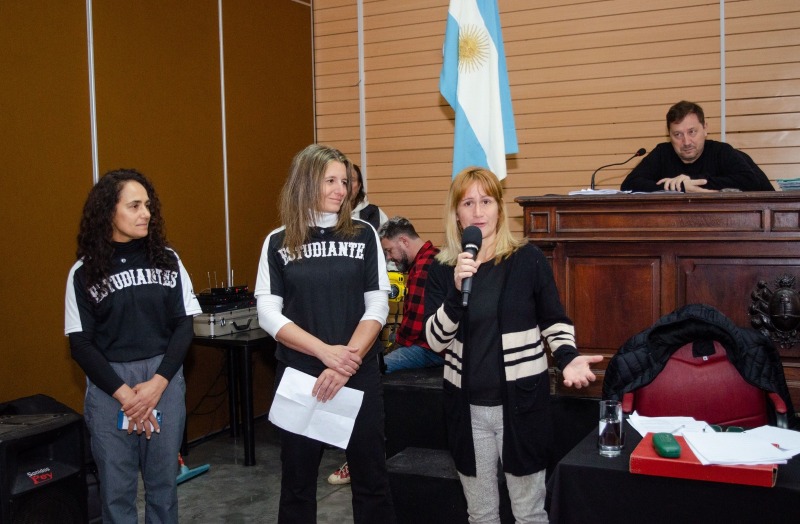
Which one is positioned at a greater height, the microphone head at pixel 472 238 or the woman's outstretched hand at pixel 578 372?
the microphone head at pixel 472 238

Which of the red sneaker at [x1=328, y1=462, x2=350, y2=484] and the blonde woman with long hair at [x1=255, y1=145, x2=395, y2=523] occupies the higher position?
the blonde woman with long hair at [x1=255, y1=145, x2=395, y2=523]

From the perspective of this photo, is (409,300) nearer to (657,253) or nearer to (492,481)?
(657,253)

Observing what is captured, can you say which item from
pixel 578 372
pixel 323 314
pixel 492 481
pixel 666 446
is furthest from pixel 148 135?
pixel 666 446

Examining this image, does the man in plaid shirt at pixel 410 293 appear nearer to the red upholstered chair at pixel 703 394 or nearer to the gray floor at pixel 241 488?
the gray floor at pixel 241 488

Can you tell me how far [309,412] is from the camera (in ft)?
8.20

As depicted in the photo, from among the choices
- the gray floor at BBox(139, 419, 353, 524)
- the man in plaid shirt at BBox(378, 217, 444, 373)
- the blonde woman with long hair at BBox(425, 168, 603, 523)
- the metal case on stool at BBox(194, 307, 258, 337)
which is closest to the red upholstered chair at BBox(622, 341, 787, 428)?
the blonde woman with long hair at BBox(425, 168, 603, 523)

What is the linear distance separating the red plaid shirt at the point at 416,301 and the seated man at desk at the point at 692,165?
1166 millimetres

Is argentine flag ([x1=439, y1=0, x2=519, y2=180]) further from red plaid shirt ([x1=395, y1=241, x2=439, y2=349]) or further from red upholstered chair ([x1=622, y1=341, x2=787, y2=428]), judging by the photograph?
red upholstered chair ([x1=622, y1=341, x2=787, y2=428])

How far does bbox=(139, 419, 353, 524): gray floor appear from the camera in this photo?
3.68m

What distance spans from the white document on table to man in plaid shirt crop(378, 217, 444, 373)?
1.46 m

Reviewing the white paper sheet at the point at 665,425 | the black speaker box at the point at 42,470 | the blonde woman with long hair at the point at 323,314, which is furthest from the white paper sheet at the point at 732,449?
the black speaker box at the point at 42,470

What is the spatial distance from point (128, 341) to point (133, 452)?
0.40 meters

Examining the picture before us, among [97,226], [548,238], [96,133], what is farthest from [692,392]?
[96,133]

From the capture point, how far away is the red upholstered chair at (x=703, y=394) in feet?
8.79
